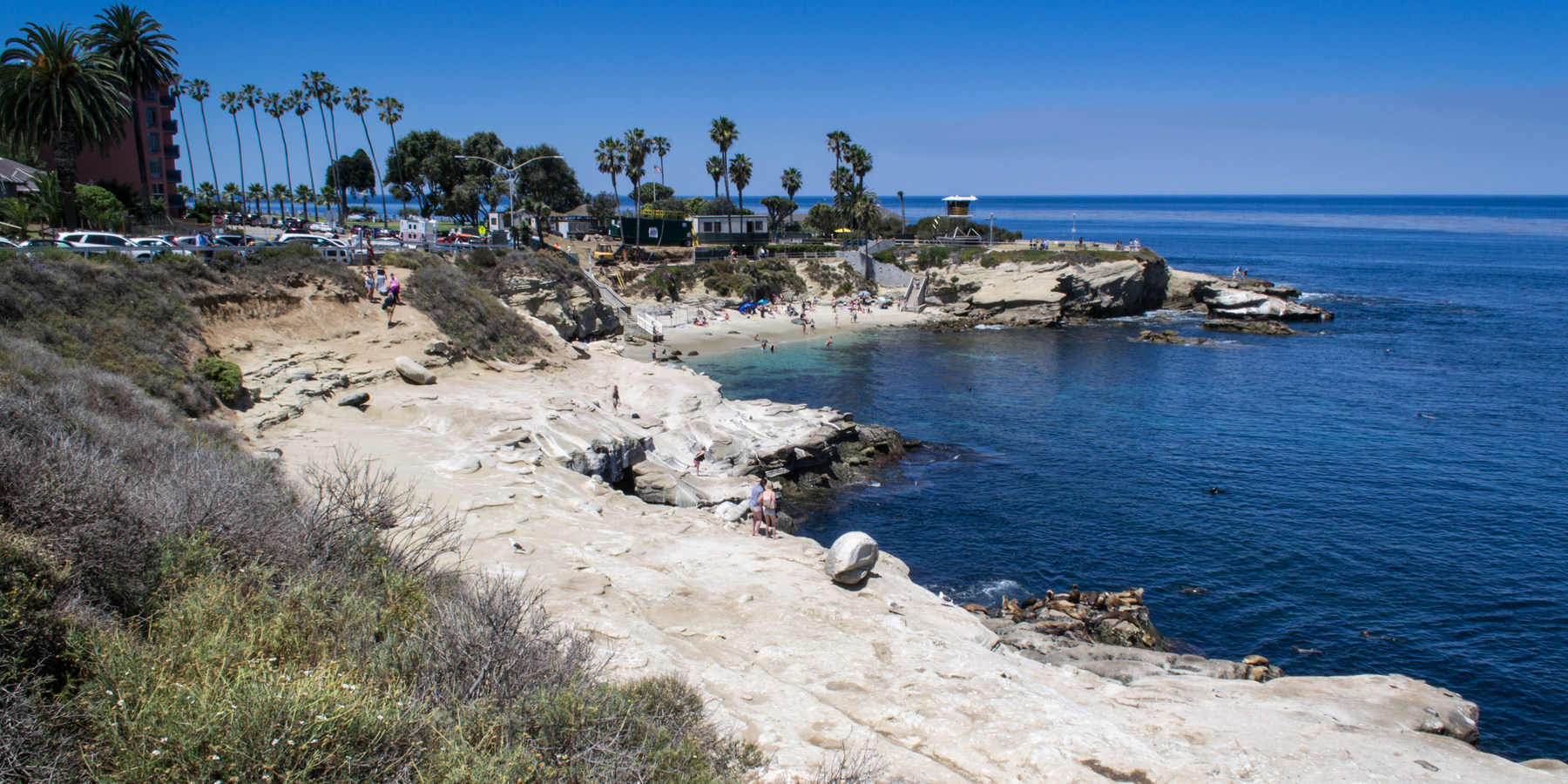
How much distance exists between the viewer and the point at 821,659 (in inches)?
475

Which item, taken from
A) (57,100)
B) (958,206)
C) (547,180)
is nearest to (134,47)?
(57,100)

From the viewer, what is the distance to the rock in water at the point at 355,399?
2252 centimetres

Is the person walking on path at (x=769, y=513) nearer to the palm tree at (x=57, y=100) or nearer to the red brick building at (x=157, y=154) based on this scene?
the palm tree at (x=57, y=100)

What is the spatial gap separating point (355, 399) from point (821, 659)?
1654 centimetres

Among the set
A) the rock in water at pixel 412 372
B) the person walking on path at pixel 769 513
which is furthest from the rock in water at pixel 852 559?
the rock in water at pixel 412 372

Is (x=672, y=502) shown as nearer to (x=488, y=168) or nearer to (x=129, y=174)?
(x=129, y=174)

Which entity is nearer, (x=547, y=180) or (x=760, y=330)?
(x=760, y=330)

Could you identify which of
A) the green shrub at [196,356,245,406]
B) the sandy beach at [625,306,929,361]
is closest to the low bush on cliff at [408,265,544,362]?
the green shrub at [196,356,245,406]

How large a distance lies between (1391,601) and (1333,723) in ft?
38.9

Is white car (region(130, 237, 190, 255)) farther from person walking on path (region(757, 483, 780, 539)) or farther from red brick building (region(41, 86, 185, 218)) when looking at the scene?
red brick building (region(41, 86, 185, 218))

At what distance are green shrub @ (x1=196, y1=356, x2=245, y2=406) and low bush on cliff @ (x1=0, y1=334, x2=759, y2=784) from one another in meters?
12.0

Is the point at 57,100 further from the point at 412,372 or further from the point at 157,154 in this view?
the point at 157,154

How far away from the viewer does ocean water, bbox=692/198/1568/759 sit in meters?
20.4

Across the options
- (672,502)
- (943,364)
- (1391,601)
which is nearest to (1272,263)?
(943,364)
